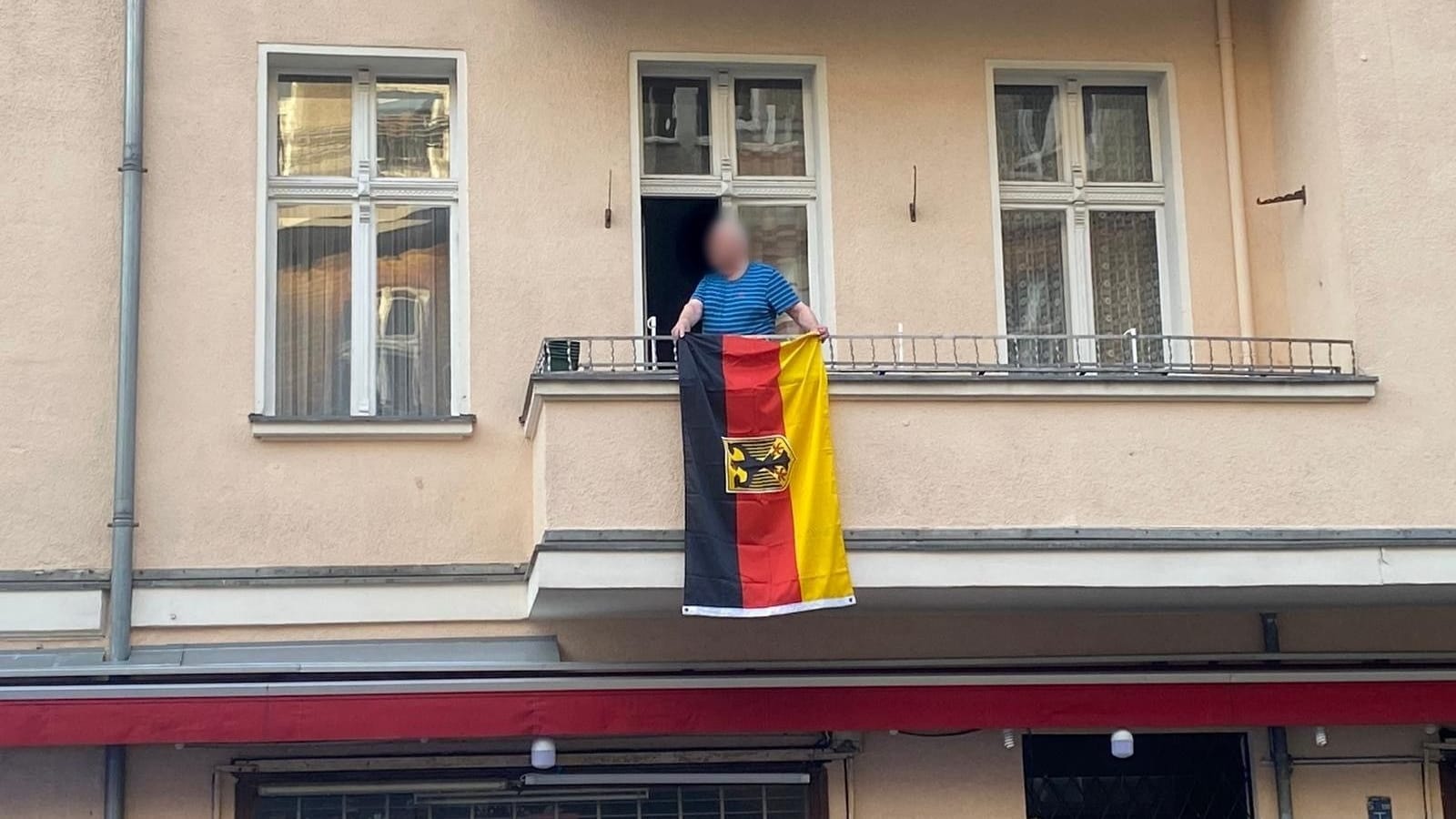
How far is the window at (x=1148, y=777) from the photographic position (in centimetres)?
1093

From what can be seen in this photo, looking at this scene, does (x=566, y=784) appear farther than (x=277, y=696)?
Yes

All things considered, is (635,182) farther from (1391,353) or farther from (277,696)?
(1391,353)

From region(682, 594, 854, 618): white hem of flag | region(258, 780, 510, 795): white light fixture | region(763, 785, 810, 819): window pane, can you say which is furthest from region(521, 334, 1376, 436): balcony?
region(763, 785, 810, 819): window pane

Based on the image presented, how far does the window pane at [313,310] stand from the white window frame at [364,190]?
0.20 feet

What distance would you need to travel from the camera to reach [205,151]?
1063 cm

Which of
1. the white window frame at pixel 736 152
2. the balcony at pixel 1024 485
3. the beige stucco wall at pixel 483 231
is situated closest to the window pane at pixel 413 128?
the beige stucco wall at pixel 483 231

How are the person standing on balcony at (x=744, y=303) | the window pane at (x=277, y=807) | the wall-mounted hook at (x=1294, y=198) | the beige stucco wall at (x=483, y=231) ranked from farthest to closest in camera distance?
the wall-mounted hook at (x=1294, y=198) < the beige stucco wall at (x=483, y=231) < the window pane at (x=277, y=807) < the person standing on balcony at (x=744, y=303)

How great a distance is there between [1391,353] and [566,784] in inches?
190

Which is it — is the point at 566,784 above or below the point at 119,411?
below

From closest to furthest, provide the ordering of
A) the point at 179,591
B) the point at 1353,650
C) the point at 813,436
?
the point at 813,436
the point at 179,591
the point at 1353,650

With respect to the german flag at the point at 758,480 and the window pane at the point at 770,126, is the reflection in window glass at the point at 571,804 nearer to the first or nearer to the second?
the german flag at the point at 758,480

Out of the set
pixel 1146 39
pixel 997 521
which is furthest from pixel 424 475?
pixel 1146 39

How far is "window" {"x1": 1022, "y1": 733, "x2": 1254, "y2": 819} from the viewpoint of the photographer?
10930 mm

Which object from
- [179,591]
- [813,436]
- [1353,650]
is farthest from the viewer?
[1353,650]
